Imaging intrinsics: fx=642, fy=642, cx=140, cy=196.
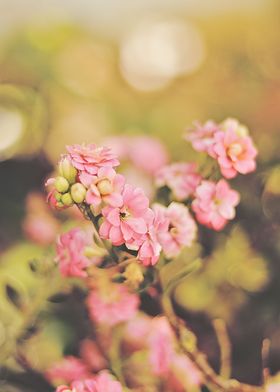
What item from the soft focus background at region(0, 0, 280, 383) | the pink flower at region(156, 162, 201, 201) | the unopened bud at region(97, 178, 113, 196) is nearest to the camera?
the unopened bud at region(97, 178, 113, 196)

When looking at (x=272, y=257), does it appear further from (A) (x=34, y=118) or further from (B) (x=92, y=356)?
(A) (x=34, y=118)

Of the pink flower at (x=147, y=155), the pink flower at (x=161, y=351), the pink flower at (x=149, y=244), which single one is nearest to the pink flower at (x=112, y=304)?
the pink flower at (x=161, y=351)

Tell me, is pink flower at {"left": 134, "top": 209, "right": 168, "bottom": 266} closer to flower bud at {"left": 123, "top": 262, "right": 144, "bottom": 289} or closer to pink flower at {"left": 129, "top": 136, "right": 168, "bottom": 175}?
flower bud at {"left": 123, "top": 262, "right": 144, "bottom": 289}

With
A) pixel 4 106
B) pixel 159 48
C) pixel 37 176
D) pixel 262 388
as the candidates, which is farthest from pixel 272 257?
pixel 159 48

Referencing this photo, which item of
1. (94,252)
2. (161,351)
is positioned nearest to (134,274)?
(94,252)

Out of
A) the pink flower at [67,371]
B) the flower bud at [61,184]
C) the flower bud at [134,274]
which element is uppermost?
the flower bud at [61,184]

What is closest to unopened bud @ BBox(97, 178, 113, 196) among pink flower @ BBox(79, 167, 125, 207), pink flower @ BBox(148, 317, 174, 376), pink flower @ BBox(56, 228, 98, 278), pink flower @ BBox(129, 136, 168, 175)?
pink flower @ BBox(79, 167, 125, 207)

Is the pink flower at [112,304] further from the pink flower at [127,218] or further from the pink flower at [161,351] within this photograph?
the pink flower at [127,218]
